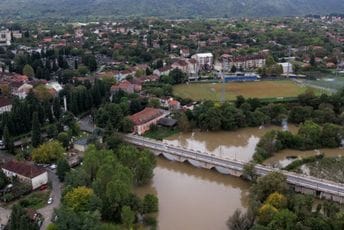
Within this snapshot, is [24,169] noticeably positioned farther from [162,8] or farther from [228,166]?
[162,8]

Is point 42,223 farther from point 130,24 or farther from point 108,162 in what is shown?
point 130,24

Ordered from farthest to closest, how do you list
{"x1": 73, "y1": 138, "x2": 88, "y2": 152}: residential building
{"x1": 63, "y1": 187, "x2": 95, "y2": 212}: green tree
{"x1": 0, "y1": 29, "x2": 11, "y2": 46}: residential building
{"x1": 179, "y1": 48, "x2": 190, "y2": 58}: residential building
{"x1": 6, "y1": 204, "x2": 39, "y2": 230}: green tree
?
{"x1": 0, "y1": 29, "x2": 11, "y2": 46}: residential building → {"x1": 179, "y1": 48, "x2": 190, "y2": 58}: residential building → {"x1": 73, "y1": 138, "x2": 88, "y2": 152}: residential building → {"x1": 63, "y1": 187, "x2": 95, "y2": 212}: green tree → {"x1": 6, "y1": 204, "x2": 39, "y2": 230}: green tree

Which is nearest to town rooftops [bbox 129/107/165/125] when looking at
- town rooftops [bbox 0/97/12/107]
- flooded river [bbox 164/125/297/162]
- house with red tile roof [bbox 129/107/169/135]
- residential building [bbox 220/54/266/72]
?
house with red tile roof [bbox 129/107/169/135]

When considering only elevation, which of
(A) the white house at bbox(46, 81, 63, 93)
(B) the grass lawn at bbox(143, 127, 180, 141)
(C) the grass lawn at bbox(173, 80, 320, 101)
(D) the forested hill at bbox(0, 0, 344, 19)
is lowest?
(B) the grass lawn at bbox(143, 127, 180, 141)

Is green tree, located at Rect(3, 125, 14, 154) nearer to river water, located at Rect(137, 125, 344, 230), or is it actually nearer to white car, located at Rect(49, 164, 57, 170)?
white car, located at Rect(49, 164, 57, 170)

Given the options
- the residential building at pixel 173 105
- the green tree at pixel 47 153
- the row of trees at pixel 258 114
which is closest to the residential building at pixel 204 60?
the residential building at pixel 173 105

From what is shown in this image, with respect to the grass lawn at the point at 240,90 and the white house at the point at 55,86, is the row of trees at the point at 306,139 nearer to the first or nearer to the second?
the grass lawn at the point at 240,90

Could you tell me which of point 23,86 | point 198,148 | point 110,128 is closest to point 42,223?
point 110,128
